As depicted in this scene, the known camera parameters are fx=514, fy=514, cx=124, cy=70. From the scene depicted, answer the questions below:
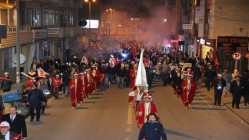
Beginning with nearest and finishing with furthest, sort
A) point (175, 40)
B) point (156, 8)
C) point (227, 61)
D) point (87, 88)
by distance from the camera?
point (87, 88) < point (227, 61) < point (156, 8) < point (175, 40)

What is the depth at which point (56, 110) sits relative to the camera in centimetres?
2005

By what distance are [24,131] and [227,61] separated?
28090 mm

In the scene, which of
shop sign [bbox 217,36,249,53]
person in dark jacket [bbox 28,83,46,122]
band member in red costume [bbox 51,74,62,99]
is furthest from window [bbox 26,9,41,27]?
person in dark jacket [bbox 28,83,46,122]

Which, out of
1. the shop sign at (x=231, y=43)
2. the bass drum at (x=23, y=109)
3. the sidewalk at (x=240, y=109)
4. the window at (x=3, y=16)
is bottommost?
the sidewalk at (x=240, y=109)

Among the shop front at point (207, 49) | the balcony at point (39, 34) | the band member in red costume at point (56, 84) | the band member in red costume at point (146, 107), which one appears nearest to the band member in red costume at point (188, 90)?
the band member in red costume at point (56, 84)

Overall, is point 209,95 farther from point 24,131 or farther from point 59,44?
point 59,44

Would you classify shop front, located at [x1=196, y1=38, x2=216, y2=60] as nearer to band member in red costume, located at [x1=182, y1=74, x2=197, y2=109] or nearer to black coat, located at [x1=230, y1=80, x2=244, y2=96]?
black coat, located at [x1=230, y1=80, x2=244, y2=96]

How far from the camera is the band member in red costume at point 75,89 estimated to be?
20.4 metres

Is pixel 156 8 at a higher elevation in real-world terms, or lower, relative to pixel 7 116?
higher

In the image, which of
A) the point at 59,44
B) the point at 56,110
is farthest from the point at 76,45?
the point at 56,110

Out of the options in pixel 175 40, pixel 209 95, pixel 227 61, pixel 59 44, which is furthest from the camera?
pixel 175 40

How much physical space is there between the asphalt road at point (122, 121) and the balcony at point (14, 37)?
21.6 ft

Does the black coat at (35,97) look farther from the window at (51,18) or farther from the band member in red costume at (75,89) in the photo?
the window at (51,18)

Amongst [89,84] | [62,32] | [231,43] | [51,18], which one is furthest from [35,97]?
[51,18]
